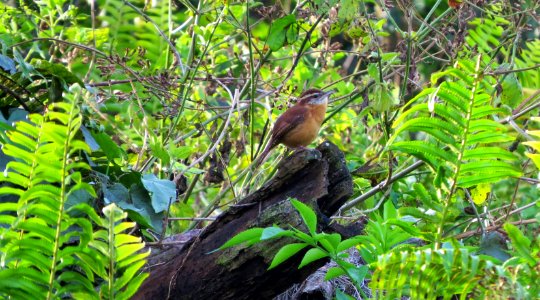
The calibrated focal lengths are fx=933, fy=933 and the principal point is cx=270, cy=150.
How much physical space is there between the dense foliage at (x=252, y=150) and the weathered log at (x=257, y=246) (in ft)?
0.67

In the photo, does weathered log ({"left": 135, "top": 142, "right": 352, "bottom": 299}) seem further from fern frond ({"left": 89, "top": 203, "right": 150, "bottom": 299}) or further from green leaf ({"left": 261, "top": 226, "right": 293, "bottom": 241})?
fern frond ({"left": 89, "top": 203, "right": 150, "bottom": 299})

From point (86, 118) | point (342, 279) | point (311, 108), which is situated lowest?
point (342, 279)

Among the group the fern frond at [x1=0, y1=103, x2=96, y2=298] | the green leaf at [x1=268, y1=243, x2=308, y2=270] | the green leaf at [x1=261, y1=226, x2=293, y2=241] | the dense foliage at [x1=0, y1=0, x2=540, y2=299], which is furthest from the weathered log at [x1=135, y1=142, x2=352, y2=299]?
the fern frond at [x1=0, y1=103, x2=96, y2=298]

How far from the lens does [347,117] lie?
687 centimetres

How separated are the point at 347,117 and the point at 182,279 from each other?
10.0 ft

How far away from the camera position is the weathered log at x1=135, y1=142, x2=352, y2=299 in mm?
3941

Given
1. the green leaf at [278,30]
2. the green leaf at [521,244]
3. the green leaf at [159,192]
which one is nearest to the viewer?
the green leaf at [521,244]

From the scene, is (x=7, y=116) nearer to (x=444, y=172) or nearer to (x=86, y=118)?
(x=86, y=118)

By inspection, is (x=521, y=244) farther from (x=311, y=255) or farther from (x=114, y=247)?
(x=114, y=247)

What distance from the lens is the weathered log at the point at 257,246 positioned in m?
3.94

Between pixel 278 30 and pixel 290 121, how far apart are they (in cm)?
58

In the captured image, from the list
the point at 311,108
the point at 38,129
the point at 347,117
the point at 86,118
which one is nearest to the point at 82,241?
the point at 38,129

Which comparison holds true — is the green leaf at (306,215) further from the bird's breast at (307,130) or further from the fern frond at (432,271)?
the bird's breast at (307,130)

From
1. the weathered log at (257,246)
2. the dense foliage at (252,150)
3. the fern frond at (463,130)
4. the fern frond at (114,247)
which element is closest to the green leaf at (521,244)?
the dense foliage at (252,150)
